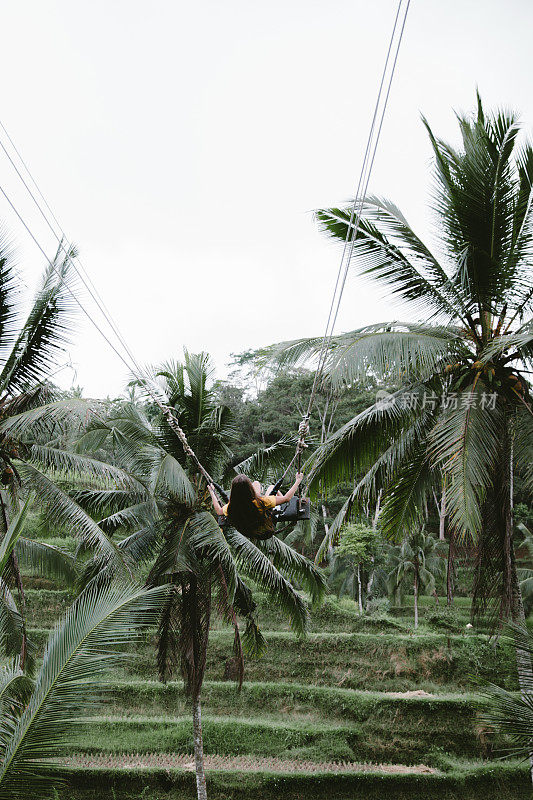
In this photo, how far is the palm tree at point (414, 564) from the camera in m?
24.0

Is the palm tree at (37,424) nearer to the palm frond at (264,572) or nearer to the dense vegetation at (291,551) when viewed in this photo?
the dense vegetation at (291,551)

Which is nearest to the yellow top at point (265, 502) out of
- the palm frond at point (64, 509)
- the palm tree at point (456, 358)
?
the palm tree at point (456, 358)

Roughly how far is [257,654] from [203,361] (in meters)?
5.19

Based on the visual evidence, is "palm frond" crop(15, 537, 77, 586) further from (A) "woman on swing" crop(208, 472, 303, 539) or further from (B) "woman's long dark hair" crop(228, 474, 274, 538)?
(B) "woman's long dark hair" crop(228, 474, 274, 538)

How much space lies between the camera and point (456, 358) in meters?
7.10

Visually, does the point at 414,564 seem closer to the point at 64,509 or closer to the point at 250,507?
the point at 64,509

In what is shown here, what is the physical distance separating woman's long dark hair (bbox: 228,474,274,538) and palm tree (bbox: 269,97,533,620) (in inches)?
65.0

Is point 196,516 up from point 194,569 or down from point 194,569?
up

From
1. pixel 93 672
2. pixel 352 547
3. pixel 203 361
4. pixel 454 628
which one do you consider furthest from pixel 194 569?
pixel 454 628

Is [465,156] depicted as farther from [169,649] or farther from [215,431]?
[169,649]

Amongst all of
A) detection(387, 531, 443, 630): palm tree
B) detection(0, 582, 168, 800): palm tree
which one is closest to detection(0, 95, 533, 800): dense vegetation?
detection(0, 582, 168, 800): palm tree

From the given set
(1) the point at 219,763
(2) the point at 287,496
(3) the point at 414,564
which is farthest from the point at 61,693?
Answer: (3) the point at 414,564

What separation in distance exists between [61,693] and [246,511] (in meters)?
2.07

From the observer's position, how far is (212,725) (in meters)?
15.1
